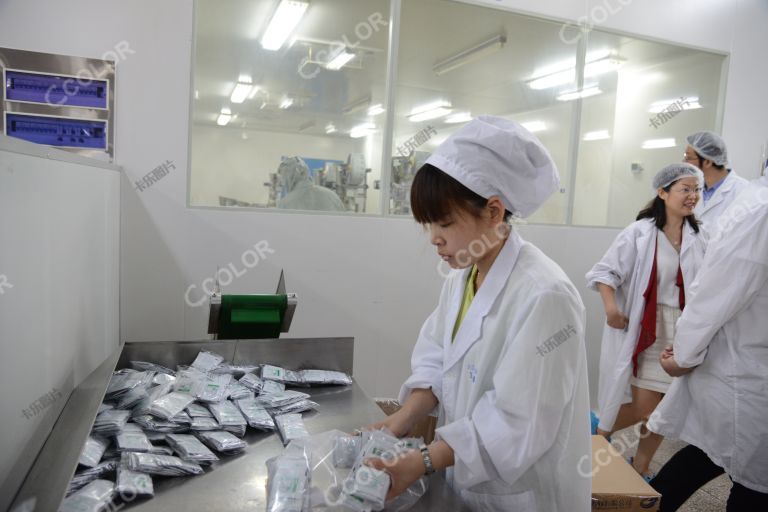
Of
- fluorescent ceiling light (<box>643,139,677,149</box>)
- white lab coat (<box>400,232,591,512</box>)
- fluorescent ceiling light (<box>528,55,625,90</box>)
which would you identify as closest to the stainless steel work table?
white lab coat (<box>400,232,591,512</box>)

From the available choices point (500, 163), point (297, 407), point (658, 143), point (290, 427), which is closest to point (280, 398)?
point (297, 407)

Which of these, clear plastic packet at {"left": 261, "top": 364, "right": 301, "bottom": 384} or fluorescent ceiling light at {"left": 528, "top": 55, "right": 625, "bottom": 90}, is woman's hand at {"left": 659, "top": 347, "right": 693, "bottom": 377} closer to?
clear plastic packet at {"left": 261, "top": 364, "right": 301, "bottom": 384}

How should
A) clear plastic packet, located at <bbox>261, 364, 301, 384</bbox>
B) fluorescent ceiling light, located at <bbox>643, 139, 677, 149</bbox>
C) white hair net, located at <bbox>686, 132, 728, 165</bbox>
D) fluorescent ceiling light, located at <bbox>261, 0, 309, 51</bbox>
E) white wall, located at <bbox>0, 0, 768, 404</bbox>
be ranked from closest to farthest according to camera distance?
clear plastic packet, located at <bbox>261, 364, 301, 384</bbox> < white wall, located at <bbox>0, 0, 768, 404</bbox> < fluorescent ceiling light, located at <bbox>261, 0, 309, 51</bbox> < white hair net, located at <bbox>686, 132, 728, 165</bbox> < fluorescent ceiling light, located at <bbox>643, 139, 677, 149</bbox>

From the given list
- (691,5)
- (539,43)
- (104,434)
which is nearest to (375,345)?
(104,434)

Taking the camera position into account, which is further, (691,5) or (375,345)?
(691,5)

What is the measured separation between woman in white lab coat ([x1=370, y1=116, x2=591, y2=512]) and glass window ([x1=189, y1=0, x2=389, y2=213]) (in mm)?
1635

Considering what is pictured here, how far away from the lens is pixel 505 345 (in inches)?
39.3

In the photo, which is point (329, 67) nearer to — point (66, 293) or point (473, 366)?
point (66, 293)

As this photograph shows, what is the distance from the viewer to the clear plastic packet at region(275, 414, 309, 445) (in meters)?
1.18

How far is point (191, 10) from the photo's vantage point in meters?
2.28

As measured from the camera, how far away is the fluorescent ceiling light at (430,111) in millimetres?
2822

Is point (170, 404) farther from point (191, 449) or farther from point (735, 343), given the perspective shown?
point (735, 343)

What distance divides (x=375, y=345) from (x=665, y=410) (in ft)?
4.69

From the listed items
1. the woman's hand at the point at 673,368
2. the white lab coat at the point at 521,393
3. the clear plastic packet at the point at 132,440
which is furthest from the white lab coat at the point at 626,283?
the clear plastic packet at the point at 132,440
